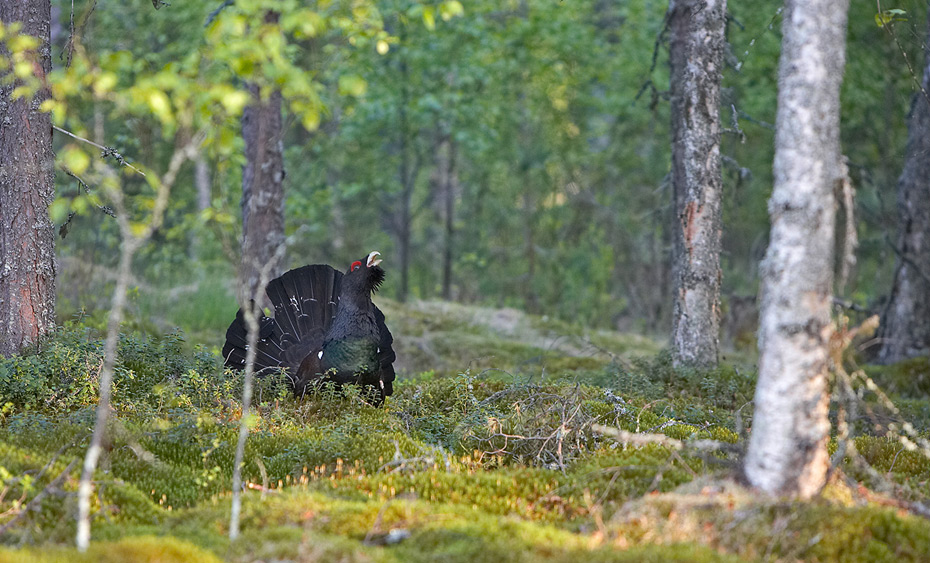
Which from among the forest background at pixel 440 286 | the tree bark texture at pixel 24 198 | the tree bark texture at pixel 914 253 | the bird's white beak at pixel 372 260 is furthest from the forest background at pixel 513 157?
the bird's white beak at pixel 372 260

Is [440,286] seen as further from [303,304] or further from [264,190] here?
[303,304]

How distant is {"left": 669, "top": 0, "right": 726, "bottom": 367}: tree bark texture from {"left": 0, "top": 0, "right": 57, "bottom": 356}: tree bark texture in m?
6.68

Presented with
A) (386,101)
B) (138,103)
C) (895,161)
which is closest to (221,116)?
(138,103)

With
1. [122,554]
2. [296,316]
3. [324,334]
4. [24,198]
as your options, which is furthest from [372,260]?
[122,554]

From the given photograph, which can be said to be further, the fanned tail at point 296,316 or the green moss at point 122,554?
the fanned tail at point 296,316

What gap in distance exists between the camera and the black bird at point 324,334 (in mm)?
7578

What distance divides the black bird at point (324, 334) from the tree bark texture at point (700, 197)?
11.7 ft

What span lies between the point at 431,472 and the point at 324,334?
3303 mm

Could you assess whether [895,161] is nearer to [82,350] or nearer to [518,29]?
[518,29]

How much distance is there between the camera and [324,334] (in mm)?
8250

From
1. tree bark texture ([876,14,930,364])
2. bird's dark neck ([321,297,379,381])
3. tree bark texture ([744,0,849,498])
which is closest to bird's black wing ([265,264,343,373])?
bird's dark neck ([321,297,379,381])

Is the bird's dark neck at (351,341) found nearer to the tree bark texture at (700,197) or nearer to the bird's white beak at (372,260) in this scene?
the bird's white beak at (372,260)

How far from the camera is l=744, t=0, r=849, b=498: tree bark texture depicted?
4.21m

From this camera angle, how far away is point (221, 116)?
4.52 metres
